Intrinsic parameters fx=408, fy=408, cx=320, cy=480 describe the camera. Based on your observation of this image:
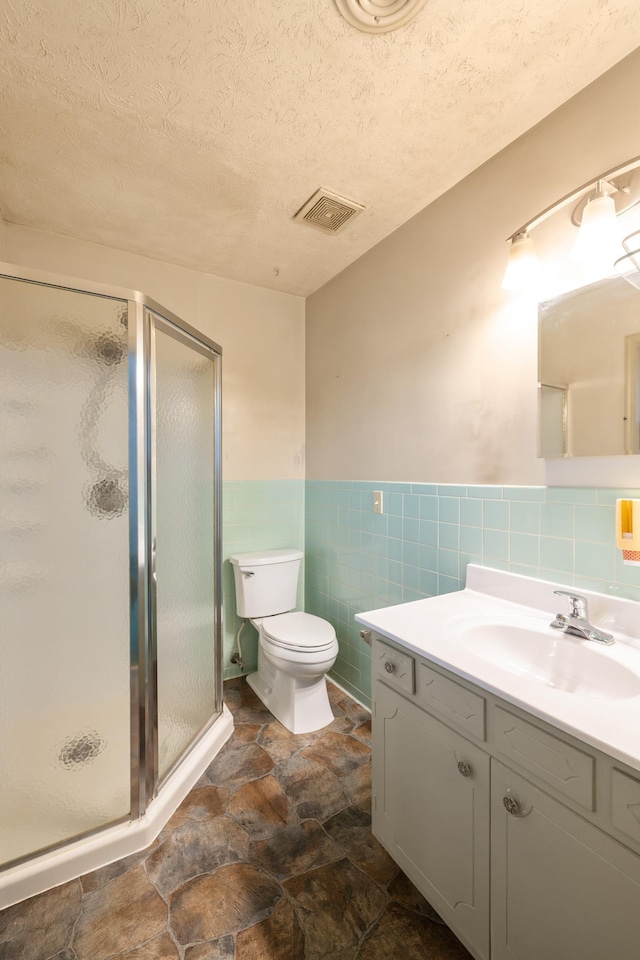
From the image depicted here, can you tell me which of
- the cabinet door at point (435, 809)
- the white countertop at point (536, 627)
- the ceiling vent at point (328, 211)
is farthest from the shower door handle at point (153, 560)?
the ceiling vent at point (328, 211)

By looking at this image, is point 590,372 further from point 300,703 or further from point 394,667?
point 300,703

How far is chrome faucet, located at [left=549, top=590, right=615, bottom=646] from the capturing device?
108 centimetres

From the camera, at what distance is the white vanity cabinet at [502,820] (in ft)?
2.30

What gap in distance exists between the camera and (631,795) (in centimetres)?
67

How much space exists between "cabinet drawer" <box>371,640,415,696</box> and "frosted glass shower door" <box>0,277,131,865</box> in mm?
838

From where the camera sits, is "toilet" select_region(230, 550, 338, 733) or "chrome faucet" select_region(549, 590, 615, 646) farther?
"toilet" select_region(230, 550, 338, 733)

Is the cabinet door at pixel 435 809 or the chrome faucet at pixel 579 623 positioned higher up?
the chrome faucet at pixel 579 623

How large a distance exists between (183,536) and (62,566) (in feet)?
1.47

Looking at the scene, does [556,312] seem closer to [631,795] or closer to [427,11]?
[427,11]

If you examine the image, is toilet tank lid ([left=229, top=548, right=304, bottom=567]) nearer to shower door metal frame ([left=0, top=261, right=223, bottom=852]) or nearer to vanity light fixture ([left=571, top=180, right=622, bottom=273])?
shower door metal frame ([left=0, top=261, right=223, bottom=852])

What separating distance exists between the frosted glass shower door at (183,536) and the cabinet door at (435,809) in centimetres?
80

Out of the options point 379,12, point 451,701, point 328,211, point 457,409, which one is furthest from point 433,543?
point 379,12

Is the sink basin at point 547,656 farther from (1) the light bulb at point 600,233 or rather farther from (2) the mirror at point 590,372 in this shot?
(1) the light bulb at point 600,233

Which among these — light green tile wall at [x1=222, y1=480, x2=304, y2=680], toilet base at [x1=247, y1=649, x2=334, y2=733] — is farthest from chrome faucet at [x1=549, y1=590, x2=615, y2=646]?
light green tile wall at [x1=222, y1=480, x2=304, y2=680]
